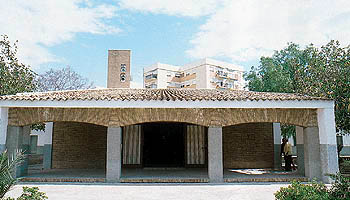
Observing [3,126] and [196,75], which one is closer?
[3,126]

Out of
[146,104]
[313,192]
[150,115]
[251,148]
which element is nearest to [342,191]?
[313,192]

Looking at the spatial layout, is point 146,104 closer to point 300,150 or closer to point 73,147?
point 300,150

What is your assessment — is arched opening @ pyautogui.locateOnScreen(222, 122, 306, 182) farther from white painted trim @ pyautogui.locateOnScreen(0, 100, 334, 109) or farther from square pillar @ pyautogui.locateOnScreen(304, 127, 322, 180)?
white painted trim @ pyautogui.locateOnScreen(0, 100, 334, 109)

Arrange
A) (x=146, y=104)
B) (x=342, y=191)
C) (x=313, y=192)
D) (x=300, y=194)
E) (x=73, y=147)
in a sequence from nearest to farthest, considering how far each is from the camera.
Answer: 1. (x=300, y=194)
2. (x=313, y=192)
3. (x=342, y=191)
4. (x=146, y=104)
5. (x=73, y=147)

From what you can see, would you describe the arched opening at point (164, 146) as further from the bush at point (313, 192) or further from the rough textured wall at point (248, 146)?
the bush at point (313, 192)

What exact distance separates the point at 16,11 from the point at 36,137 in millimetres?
17228

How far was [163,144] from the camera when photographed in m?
15.6

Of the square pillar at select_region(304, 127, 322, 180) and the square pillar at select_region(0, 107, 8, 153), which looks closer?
the square pillar at select_region(0, 107, 8, 153)

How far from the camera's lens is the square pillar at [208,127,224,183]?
10930mm

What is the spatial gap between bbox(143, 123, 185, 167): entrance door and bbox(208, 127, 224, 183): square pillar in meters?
4.60

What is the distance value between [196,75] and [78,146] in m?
40.3

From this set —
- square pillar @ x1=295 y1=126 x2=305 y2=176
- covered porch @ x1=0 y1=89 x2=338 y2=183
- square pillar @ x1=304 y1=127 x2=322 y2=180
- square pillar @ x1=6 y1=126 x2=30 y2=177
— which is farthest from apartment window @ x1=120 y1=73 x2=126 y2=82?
square pillar @ x1=304 y1=127 x2=322 y2=180

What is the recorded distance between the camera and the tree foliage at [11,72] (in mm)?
17422

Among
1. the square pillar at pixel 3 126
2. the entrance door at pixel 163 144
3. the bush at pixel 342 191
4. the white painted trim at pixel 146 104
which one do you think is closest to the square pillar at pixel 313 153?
the white painted trim at pixel 146 104
